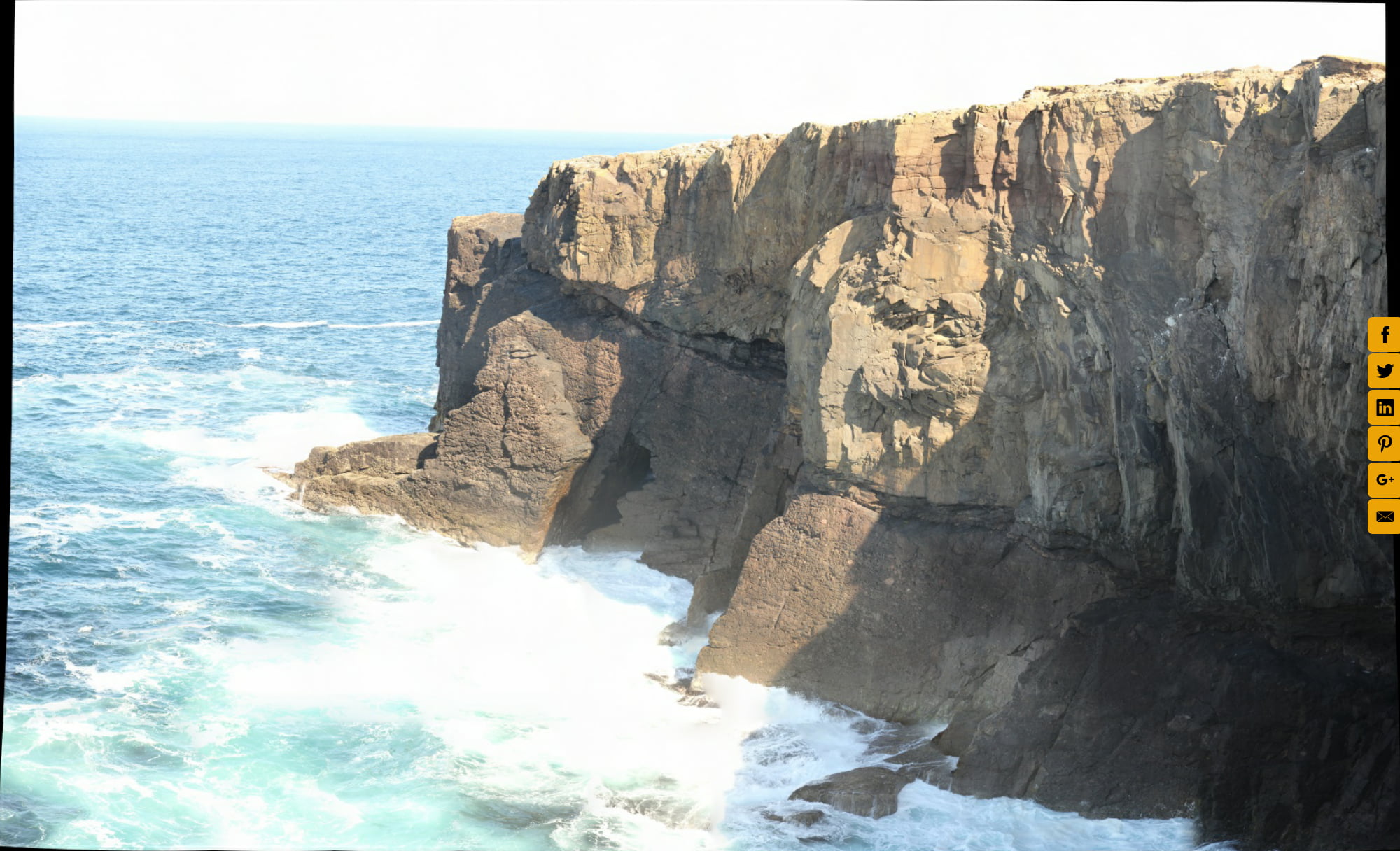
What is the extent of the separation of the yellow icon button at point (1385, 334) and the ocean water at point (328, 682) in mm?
8851

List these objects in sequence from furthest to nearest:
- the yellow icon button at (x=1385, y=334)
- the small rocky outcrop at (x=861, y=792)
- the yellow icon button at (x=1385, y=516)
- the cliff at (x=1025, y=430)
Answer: the small rocky outcrop at (x=861, y=792) < the cliff at (x=1025, y=430) < the yellow icon button at (x=1385, y=516) < the yellow icon button at (x=1385, y=334)

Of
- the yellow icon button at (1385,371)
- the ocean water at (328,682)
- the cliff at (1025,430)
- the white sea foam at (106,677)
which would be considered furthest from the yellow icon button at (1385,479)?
the white sea foam at (106,677)

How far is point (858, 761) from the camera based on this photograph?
2195 cm

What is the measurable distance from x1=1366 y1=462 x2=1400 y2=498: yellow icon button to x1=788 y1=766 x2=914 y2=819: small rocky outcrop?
384 inches

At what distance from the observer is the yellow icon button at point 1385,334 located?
1209 centimetres

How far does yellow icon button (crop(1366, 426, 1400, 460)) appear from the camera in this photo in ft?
40.6

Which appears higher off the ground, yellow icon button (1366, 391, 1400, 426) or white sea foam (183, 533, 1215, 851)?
yellow icon button (1366, 391, 1400, 426)

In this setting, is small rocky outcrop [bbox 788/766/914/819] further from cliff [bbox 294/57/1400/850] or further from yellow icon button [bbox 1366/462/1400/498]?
yellow icon button [bbox 1366/462/1400/498]

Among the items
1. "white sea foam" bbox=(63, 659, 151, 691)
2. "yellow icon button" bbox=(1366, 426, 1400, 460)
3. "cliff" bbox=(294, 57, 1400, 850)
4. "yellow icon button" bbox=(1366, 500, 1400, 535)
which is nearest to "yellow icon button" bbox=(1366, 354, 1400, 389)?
"yellow icon button" bbox=(1366, 426, 1400, 460)

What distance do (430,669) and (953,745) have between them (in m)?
10.3

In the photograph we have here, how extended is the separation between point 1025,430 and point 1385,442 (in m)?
10.5

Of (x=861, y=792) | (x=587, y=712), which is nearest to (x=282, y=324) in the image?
(x=587, y=712)

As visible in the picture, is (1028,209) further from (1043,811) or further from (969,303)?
(1043,811)

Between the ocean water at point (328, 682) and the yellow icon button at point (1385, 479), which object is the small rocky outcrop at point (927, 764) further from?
the yellow icon button at point (1385, 479)
